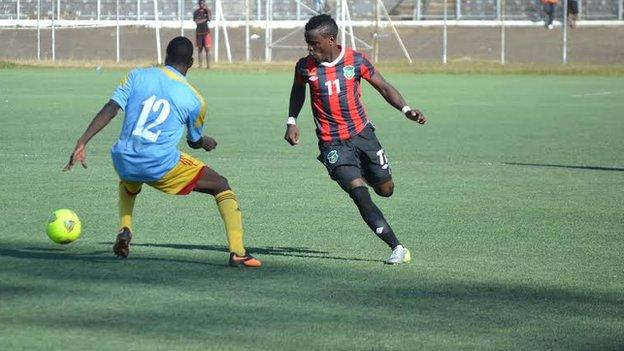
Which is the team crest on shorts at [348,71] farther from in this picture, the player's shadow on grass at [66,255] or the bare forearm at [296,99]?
the player's shadow on grass at [66,255]

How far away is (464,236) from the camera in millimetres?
11312

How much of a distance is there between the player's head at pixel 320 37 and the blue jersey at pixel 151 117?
990 millimetres

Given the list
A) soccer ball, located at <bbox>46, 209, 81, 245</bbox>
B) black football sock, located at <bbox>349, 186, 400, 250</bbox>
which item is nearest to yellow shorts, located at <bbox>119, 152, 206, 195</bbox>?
soccer ball, located at <bbox>46, 209, 81, 245</bbox>

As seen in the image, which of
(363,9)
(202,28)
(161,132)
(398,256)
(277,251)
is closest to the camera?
(161,132)

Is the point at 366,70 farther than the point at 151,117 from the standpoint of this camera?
Yes

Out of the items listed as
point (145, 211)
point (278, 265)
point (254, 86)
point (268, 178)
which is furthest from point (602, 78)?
point (278, 265)

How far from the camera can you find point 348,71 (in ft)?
32.7

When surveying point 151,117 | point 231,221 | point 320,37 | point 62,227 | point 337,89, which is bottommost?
point 62,227

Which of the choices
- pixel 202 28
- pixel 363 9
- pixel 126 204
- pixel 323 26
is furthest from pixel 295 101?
pixel 363 9

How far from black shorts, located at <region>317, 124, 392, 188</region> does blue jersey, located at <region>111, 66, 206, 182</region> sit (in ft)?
3.69

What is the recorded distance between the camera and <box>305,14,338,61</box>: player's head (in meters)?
9.76

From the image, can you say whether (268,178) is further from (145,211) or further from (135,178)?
(135,178)

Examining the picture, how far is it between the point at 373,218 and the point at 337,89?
94cm

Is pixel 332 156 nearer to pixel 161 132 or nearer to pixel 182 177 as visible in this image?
pixel 182 177
